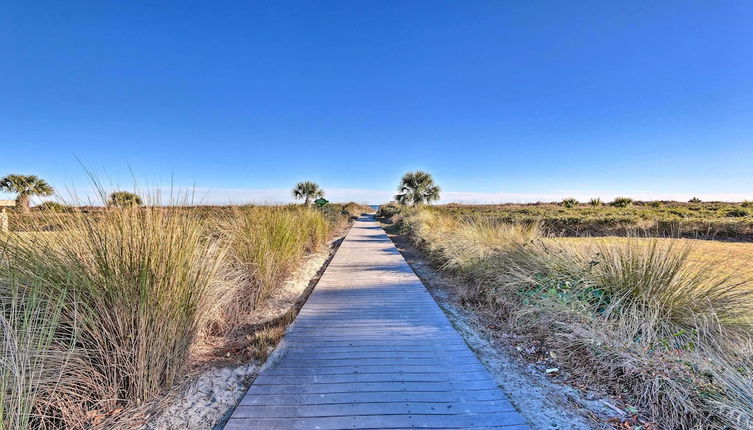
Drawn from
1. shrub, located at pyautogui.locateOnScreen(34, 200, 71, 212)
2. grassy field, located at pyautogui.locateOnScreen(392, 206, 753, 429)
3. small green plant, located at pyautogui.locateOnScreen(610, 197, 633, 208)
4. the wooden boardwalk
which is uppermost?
small green plant, located at pyautogui.locateOnScreen(610, 197, 633, 208)

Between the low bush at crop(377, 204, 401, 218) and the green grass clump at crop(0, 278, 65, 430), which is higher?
the low bush at crop(377, 204, 401, 218)

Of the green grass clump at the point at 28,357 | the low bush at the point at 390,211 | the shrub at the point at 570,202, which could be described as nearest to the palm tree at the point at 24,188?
the green grass clump at the point at 28,357

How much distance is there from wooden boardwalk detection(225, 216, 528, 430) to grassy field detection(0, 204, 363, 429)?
2.65 ft

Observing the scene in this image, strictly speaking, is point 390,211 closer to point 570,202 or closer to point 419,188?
point 419,188

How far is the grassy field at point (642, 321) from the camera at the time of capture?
204cm

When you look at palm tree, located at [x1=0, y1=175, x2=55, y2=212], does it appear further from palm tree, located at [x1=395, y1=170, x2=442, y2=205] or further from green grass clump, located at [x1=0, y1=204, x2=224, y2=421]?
palm tree, located at [x1=395, y1=170, x2=442, y2=205]

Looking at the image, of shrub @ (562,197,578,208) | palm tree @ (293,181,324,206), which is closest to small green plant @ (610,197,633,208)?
shrub @ (562,197,578,208)

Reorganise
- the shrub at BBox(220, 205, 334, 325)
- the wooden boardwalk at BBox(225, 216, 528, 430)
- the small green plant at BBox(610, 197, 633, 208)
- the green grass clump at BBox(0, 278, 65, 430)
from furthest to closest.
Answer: the small green plant at BBox(610, 197, 633, 208) → the shrub at BBox(220, 205, 334, 325) → the wooden boardwalk at BBox(225, 216, 528, 430) → the green grass clump at BBox(0, 278, 65, 430)

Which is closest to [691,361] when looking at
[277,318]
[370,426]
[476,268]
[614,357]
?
[614,357]

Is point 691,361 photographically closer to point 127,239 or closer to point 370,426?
point 370,426

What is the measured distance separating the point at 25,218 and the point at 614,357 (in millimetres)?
5213

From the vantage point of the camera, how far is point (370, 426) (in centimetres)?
193

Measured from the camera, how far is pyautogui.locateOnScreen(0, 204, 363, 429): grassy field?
1.76 meters

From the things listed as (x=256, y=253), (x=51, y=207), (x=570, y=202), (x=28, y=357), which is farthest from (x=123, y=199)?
(x=570, y=202)
